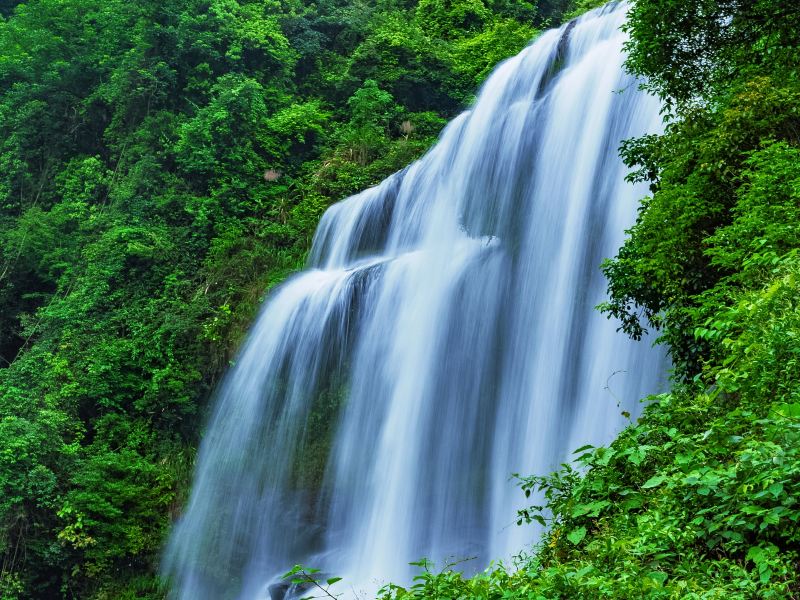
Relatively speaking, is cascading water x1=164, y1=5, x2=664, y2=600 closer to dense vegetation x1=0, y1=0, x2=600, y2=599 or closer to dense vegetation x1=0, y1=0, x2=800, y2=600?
dense vegetation x1=0, y1=0, x2=800, y2=600

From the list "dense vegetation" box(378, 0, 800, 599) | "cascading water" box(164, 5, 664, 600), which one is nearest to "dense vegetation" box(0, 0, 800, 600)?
"dense vegetation" box(378, 0, 800, 599)

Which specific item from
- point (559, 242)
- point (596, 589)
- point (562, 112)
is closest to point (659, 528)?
point (596, 589)

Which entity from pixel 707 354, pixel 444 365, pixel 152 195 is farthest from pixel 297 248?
pixel 707 354

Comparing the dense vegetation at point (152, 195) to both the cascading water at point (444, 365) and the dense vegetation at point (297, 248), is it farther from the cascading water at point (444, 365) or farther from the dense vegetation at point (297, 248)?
the cascading water at point (444, 365)

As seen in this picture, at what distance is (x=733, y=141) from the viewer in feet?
19.2

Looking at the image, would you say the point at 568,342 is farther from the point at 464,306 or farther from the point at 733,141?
the point at 733,141

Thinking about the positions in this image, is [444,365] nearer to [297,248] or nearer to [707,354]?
[707,354]

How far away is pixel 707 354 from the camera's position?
5547 millimetres

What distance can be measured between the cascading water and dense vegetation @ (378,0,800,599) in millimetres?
2088

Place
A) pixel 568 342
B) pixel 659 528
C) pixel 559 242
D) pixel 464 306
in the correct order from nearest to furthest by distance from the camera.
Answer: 1. pixel 659 528
2. pixel 568 342
3. pixel 559 242
4. pixel 464 306

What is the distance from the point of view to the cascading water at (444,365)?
8633 mm

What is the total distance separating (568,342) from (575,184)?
279 cm

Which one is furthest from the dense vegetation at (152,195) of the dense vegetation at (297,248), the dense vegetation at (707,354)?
the dense vegetation at (707,354)

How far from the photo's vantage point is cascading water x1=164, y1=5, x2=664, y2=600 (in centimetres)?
863
